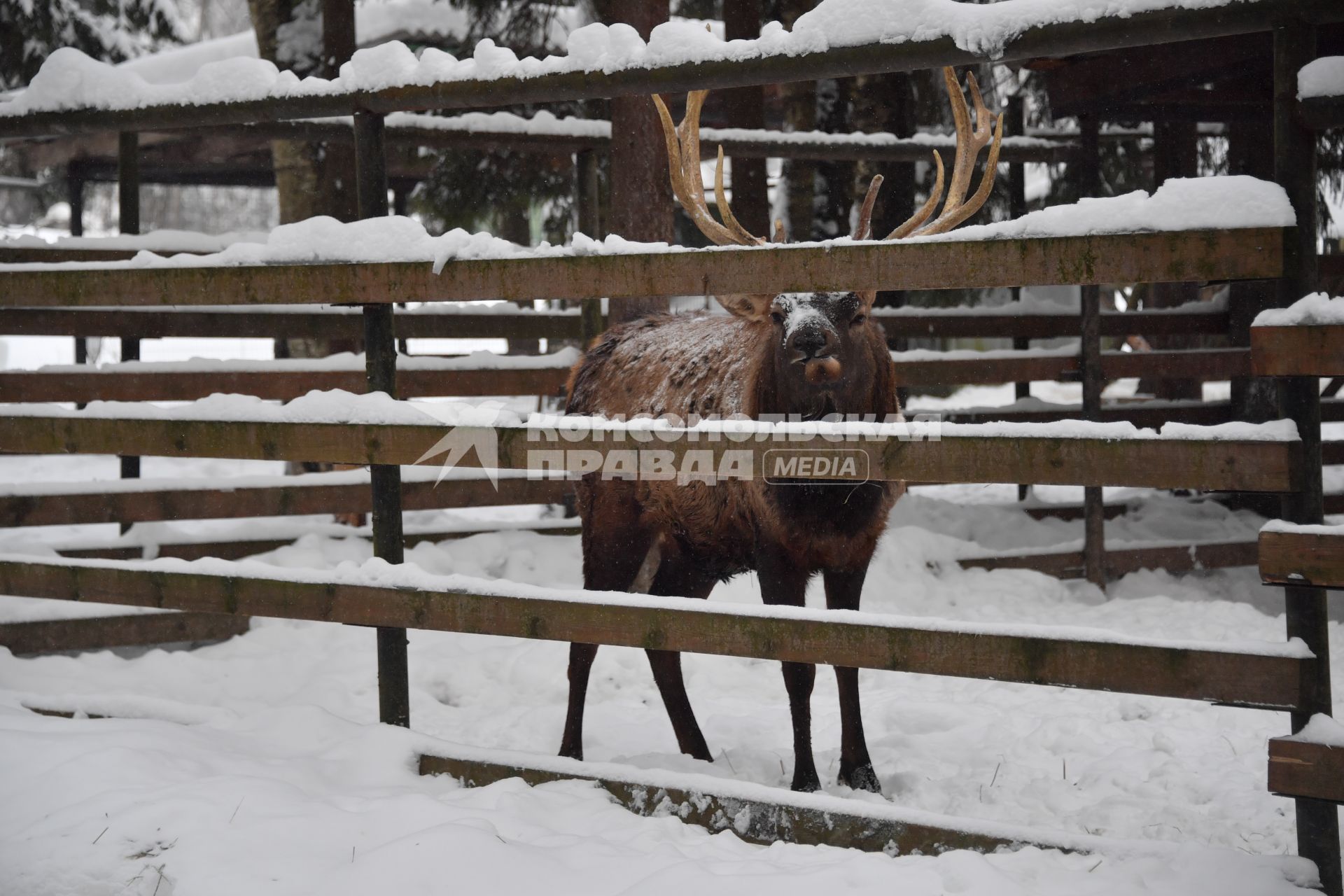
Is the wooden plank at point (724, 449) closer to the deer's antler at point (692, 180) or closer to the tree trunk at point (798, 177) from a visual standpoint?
the deer's antler at point (692, 180)

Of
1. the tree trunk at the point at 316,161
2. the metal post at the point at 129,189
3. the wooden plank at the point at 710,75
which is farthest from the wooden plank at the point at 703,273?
the tree trunk at the point at 316,161

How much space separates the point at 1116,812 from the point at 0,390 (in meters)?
6.21

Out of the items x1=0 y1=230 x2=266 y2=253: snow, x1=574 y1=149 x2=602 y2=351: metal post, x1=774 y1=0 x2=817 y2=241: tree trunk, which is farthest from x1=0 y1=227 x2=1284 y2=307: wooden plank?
x1=774 y1=0 x2=817 y2=241: tree trunk

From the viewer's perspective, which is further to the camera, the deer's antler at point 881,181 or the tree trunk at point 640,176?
the tree trunk at point 640,176

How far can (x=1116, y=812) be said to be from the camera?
147 inches

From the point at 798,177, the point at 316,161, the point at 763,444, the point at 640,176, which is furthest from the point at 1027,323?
the point at 316,161

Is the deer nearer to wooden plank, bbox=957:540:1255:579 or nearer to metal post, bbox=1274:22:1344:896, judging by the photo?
metal post, bbox=1274:22:1344:896

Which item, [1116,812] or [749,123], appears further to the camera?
[749,123]

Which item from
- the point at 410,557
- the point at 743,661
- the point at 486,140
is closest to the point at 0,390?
the point at 410,557

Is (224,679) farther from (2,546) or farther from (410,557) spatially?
(2,546)

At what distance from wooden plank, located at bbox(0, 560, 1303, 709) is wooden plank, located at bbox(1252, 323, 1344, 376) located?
686 millimetres

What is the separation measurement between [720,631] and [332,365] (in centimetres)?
415

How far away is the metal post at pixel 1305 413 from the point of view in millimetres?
2568

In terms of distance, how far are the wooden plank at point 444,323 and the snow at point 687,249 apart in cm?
233
